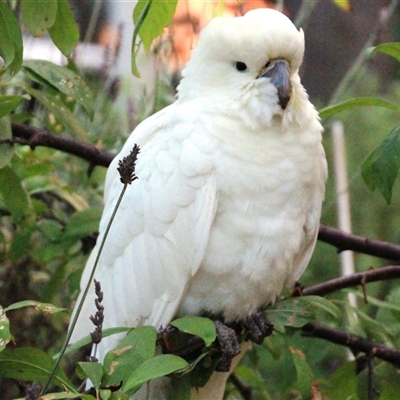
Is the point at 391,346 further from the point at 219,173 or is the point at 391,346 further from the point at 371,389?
the point at 219,173

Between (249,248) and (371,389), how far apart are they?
0.28 metres

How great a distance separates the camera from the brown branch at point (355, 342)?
1.17 meters

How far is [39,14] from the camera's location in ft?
2.93

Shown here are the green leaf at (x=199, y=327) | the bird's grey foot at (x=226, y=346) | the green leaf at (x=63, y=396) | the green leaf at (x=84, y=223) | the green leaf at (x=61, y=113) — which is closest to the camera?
the green leaf at (x=63, y=396)

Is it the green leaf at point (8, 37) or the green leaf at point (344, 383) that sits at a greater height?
the green leaf at point (8, 37)

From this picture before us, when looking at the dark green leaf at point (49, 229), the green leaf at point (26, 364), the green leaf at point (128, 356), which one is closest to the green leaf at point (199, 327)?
the green leaf at point (128, 356)

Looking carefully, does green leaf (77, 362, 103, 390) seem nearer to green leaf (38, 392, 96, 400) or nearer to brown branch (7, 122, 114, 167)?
green leaf (38, 392, 96, 400)

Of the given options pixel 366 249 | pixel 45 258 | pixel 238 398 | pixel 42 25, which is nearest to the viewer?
pixel 42 25

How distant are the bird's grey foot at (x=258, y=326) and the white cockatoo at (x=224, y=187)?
0.05 feet

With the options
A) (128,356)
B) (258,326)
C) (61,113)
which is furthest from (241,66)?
(128,356)

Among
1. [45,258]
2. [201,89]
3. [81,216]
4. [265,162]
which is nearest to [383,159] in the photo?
[265,162]

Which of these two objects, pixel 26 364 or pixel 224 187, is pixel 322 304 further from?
pixel 26 364

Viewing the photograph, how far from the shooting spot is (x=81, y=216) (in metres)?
1.30

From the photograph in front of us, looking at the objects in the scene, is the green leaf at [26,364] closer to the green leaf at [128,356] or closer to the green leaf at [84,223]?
the green leaf at [128,356]
